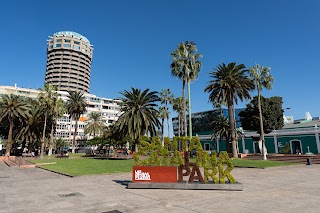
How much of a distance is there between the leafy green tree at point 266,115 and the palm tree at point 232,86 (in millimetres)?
9827

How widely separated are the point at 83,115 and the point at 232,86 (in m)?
92.1

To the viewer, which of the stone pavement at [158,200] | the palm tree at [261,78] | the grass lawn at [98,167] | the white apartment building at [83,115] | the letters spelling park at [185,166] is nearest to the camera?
the stone pavement at [158,200]

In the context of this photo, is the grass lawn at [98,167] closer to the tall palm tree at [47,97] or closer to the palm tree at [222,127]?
the palm tree at [222,127]

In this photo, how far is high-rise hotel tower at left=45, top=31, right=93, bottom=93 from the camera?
14425cm

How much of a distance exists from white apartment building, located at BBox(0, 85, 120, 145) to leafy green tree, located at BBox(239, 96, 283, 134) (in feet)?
196

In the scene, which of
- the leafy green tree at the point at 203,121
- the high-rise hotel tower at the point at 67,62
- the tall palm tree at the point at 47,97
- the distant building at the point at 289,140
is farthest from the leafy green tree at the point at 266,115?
the high-rise hotel tower at the point at 67,62

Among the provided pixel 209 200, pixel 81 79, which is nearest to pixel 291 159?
pixel 209 200

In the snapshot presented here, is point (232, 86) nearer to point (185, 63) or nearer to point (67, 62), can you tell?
point (185, 63)

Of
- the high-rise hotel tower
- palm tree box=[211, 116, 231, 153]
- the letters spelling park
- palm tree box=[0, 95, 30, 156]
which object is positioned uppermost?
the high-rise hotel tower

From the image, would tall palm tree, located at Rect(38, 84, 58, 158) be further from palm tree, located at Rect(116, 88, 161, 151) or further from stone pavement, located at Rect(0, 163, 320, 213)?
stone pavement, located at Rect(0, 163, 320, 213)

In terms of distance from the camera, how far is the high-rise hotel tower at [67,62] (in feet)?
473

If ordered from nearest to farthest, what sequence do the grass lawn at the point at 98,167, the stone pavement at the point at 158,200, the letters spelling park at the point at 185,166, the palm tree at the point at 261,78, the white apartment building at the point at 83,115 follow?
the stone pavement at the point at 158,200 < the letters spelling park at the point at 185,166 < the grass lawn at the point at 98,167 < the palm tree at the point at 261,78 < the white apartment building at the point at 83,115

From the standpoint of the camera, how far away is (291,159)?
1400 inches

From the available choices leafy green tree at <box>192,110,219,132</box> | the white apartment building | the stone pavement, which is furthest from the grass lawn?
leafy green tree at <box>192,110,219,132</box>
